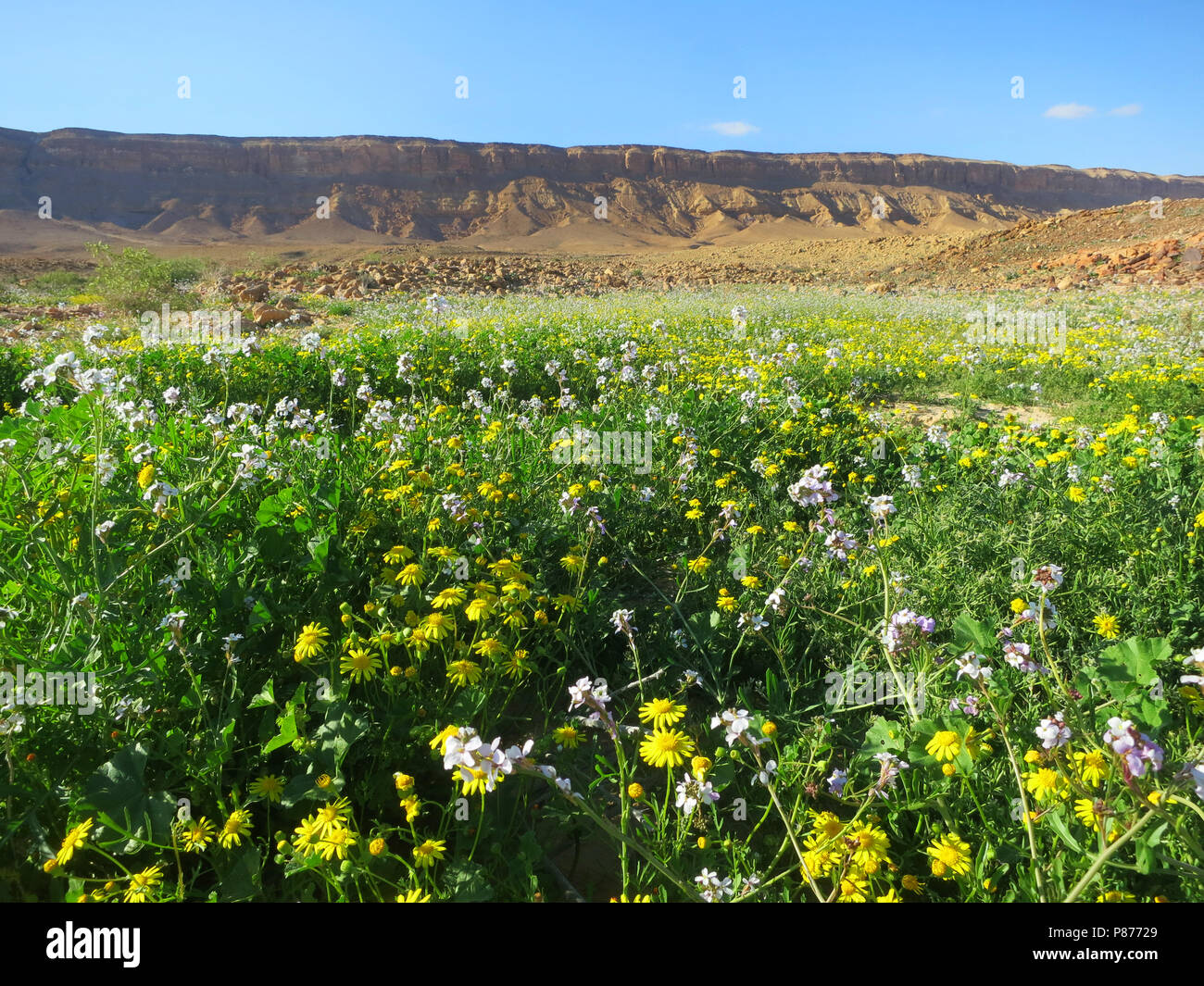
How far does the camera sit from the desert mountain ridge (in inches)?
2842

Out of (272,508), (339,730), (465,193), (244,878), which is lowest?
(244,878)

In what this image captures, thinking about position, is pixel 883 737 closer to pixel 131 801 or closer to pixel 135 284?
pixel 131 801

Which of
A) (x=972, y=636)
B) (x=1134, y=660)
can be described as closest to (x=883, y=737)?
(x=972, y=636)

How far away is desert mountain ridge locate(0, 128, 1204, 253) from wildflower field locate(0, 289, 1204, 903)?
6658cm

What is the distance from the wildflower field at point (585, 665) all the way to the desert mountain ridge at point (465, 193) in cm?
6658

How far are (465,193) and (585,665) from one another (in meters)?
89.7

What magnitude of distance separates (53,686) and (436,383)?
205 inches

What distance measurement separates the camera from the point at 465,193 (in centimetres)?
8300

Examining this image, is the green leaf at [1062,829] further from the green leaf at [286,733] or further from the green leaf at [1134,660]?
the green leaf at [286,733]

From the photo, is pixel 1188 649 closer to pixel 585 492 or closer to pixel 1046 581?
pixel 1046 581

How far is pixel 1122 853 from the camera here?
1.79 metres

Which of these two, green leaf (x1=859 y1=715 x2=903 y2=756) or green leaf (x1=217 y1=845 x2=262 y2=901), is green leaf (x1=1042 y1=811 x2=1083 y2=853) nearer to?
green leaf (x1=859 y1=715 x2=903 y2=756)

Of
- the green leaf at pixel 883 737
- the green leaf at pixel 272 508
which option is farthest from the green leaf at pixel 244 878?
the green leaf at pixel 883 737

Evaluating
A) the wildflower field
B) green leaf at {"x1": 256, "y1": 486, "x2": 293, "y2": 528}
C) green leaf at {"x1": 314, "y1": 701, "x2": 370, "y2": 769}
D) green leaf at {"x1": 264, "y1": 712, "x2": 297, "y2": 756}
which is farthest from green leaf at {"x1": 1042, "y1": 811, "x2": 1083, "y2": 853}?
green leaf at {"x1": 256, "y1": 486, "x2": 293, "y2": 528}
